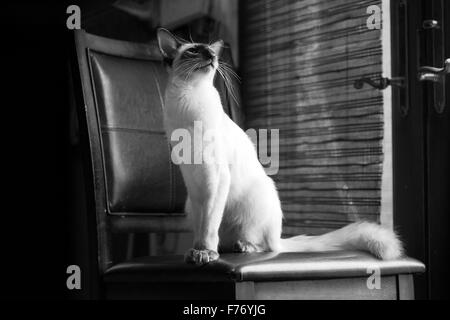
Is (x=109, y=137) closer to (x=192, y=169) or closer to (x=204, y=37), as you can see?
(x=192, y=169)

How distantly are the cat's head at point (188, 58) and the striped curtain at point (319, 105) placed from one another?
50 cm

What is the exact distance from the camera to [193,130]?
126 cm

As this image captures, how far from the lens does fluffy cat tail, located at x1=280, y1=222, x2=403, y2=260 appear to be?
126 centimetres

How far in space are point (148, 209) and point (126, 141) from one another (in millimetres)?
151

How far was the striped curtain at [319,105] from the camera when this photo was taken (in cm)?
168

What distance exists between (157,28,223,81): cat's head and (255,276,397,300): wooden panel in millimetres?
427

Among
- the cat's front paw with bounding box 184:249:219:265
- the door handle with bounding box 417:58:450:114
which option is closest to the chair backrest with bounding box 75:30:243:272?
the cat's front paw with bounding box 184:249:219:265

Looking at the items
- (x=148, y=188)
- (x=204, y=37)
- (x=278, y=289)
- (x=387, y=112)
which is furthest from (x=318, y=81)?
(x=278, y=289)

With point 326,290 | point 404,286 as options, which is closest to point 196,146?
point 326,290

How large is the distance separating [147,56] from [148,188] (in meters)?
0.32

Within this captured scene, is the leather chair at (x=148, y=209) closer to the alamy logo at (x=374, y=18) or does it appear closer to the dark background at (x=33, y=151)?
the alamy logo at (x=374, y=18)

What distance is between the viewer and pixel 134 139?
143 cm

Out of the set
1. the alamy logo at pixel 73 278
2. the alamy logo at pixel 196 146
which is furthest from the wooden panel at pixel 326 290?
the alamy logo at pixel 73 278
